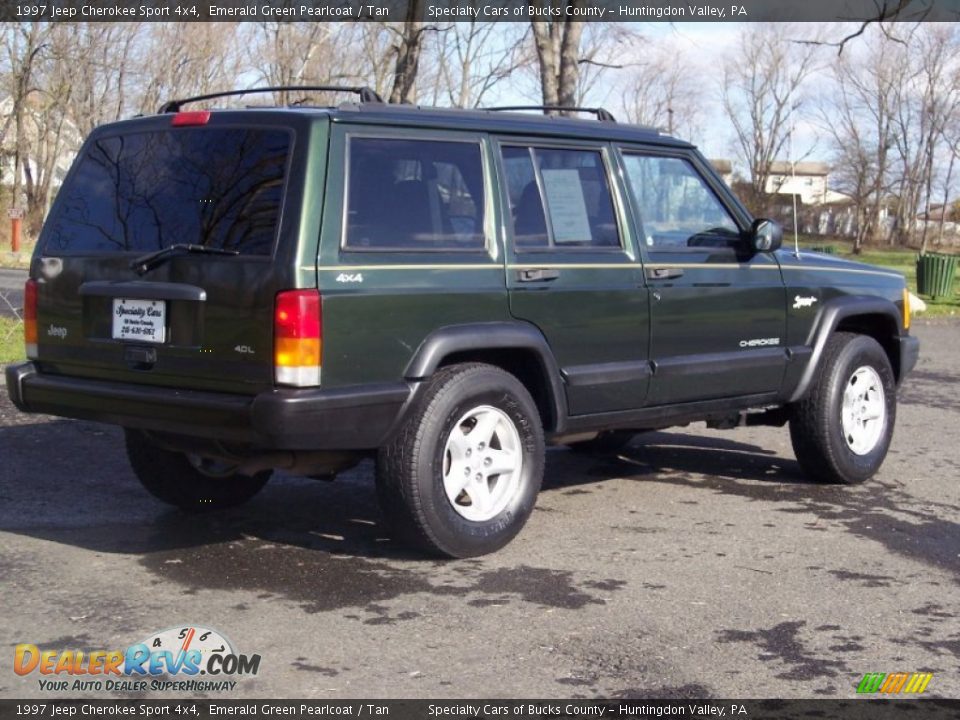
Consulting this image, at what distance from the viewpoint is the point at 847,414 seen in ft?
23.9

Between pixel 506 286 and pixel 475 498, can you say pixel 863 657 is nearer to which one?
pixel 475 498

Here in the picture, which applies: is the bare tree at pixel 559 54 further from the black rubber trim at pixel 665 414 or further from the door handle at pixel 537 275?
the door handle at pixel 537 275

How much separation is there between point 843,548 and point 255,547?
2.75 meters

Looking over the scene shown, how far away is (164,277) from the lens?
205 inches

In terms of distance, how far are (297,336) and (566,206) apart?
179cm

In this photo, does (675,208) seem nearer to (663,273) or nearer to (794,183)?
(663,273)

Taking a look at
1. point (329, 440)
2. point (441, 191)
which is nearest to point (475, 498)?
point (329, 440)

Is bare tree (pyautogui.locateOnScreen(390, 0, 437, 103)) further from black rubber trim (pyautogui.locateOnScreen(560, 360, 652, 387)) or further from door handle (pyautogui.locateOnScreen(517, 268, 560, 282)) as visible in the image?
door handle (pyautogui.locateOnScreen(517, 268, 560, 282))

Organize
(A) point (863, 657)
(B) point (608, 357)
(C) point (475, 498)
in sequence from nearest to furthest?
(A) point (863, 657), (C) point (475, 498), (B) point (608, 357)

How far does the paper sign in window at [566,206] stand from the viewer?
19.6ft

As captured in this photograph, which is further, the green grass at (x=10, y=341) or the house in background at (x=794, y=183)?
the green grass at (x=10, y=341)

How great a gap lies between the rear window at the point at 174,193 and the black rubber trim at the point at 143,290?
175mm

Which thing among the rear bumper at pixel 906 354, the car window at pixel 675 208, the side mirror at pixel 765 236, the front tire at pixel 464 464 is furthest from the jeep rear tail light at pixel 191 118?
the rear bumper at pixel 906 354

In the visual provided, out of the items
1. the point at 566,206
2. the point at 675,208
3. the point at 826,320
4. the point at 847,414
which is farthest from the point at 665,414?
the point at 847,414
